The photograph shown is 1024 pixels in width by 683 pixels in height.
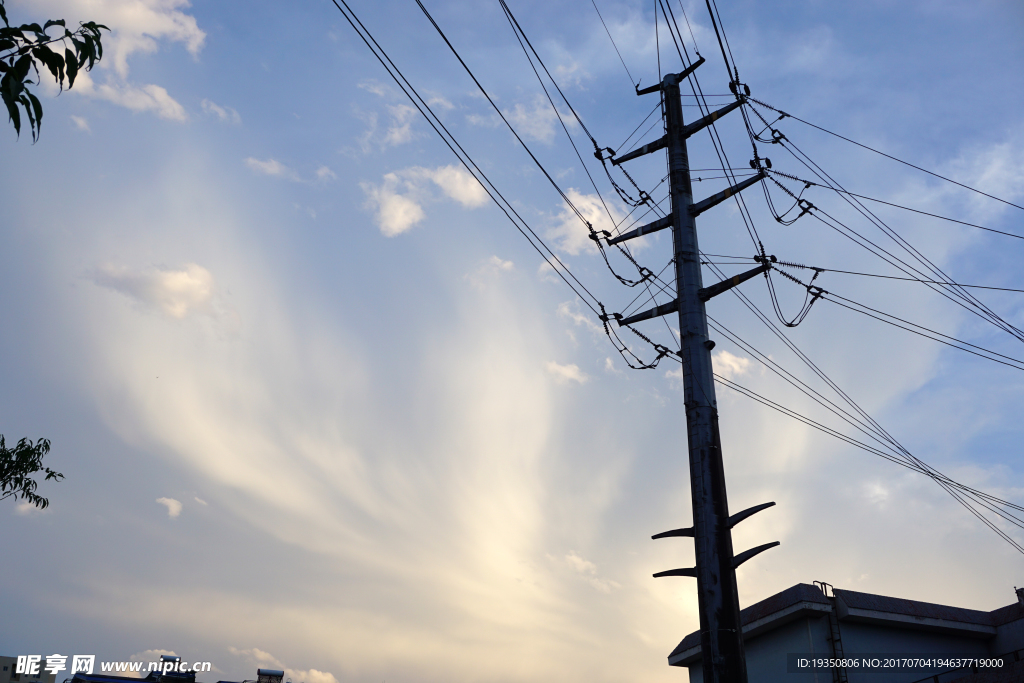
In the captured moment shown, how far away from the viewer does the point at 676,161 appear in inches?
741

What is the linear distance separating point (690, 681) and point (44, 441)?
29.0 m

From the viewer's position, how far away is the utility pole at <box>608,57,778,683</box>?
12.9 metres

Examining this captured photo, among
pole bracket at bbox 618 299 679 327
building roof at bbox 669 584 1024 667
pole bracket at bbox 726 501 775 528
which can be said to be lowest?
building roof at bbox 669 584 1024 667

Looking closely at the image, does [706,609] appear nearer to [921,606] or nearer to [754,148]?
[754,148]

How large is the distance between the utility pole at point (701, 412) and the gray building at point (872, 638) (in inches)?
535

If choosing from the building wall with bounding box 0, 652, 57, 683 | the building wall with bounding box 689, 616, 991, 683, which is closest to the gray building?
the building wall with bounding box 689, 616, 991, 683

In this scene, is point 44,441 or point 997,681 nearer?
point 44,441

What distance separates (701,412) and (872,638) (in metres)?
17.4

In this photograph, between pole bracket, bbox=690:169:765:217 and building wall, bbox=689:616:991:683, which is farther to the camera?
building wall, bbox=689:616:991:683

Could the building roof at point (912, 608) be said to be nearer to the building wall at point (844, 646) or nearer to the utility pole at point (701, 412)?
the building wall at point (844, 646)

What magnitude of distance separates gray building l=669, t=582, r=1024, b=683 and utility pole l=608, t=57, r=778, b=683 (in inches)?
535

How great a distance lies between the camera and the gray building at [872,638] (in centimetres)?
2425

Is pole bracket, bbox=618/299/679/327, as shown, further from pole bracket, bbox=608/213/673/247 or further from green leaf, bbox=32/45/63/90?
green leaf, bbox=32/45/63/90

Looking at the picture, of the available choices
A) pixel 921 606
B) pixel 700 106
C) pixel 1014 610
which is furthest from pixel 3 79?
pixel 1014 610
